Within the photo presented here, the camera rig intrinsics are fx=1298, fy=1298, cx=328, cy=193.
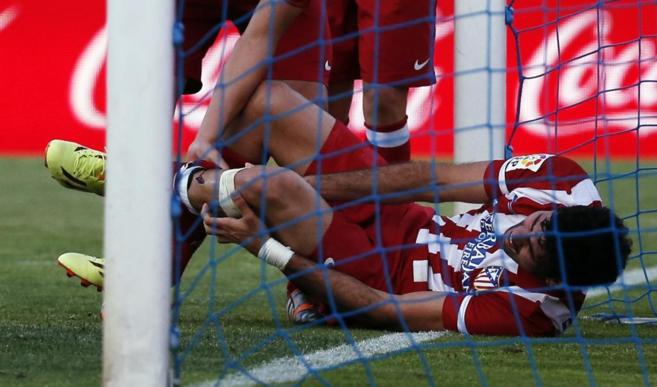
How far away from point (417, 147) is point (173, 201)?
7.41 meters

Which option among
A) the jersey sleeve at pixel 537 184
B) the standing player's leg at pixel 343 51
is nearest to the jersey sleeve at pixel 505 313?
the jersey sleeve at pixel 537 184

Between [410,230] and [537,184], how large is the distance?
0.42 meters

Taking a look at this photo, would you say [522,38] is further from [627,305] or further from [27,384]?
[27,384]

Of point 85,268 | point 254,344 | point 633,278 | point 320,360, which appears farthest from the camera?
point 633,278

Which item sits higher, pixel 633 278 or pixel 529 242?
pixel 529 242

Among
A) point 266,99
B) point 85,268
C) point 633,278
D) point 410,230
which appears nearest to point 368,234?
point 410,230

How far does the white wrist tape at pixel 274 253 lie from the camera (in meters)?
3.46

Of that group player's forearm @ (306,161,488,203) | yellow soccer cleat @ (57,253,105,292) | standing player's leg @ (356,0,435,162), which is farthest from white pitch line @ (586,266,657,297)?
yellow soccer cleat @ (57,253,105,292)

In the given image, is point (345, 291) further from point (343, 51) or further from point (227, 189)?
point (343, 51)

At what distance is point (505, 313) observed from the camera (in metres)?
3.39

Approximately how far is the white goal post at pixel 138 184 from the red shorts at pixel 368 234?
1082 millimetres

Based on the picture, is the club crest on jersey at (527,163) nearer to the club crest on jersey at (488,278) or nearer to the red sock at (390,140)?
the club crest on jersey at (488,278)

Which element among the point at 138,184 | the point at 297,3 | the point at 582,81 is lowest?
the point at 138,184

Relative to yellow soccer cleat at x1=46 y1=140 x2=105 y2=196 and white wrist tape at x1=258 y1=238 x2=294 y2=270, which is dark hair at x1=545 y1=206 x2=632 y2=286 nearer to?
white wrist tape at x1=258 y1=238 x2=294 y2=270
